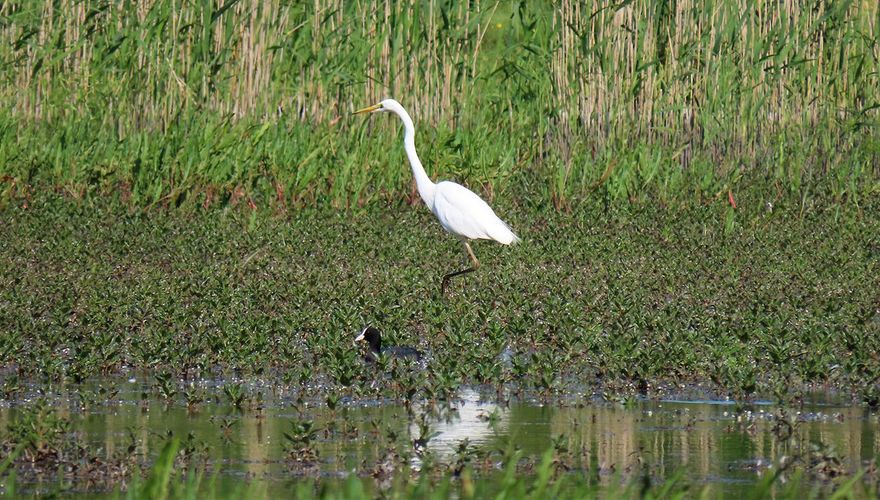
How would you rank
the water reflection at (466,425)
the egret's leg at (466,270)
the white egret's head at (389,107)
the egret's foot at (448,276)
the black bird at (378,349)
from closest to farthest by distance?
1. the water reflection at (466,425)
2. the black bird at (378,349)
3. the egret's foot at (448,276)
4. the egret's leg at (466,270)
5. the white egret's head at (389,107)

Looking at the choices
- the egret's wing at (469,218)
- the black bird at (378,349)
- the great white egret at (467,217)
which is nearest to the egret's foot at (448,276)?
the great white egret at (467,217)

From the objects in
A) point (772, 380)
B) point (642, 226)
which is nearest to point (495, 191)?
point (642, 226)

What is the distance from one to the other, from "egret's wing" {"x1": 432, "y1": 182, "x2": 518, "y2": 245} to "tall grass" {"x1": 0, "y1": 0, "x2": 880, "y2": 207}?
2203 mm

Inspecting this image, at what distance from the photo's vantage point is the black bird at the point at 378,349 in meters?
7.06

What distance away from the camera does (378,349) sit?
7305mm

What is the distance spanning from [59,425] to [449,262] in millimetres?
5504

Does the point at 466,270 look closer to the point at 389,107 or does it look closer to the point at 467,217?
the point at 467,217

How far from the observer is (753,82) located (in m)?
13.5

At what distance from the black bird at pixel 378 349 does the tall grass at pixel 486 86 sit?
5200 mm

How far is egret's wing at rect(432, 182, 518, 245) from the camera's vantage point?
396 inches

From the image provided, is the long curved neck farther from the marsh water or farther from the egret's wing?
the marsh water

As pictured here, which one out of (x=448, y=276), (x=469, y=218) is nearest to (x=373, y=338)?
(x=448, y=276)

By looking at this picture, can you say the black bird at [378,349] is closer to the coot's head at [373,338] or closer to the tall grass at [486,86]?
the coot's head at [373,338]

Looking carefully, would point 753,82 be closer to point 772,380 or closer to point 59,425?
point 772,380
